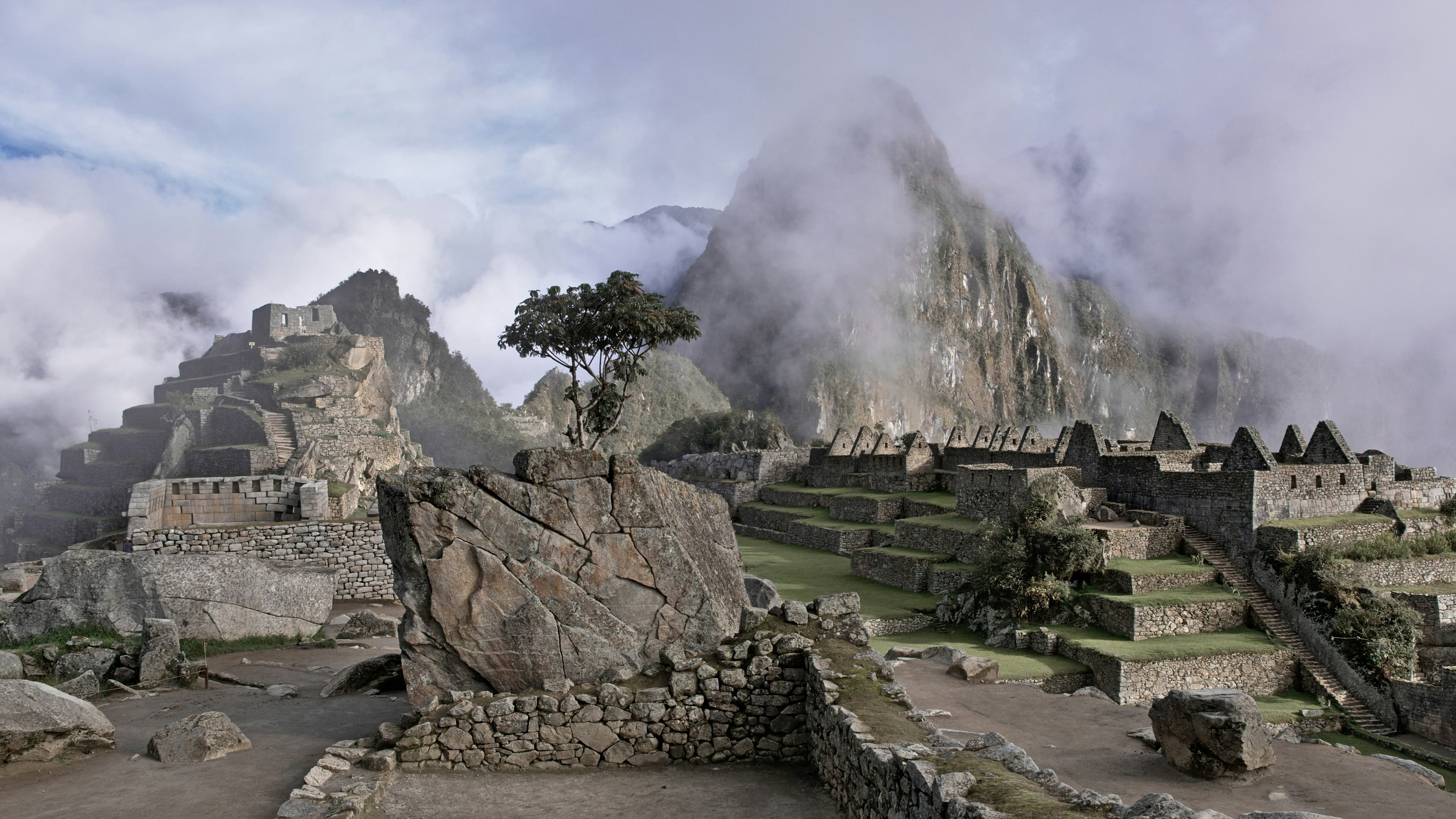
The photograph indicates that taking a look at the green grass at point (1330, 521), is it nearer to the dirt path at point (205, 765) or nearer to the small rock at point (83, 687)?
the dirt path at point (205, 765)

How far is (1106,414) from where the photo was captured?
638 feet

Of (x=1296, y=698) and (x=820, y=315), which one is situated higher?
(x=820, y=315)

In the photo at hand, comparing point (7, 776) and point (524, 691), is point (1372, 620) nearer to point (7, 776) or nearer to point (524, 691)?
point (524, 691)

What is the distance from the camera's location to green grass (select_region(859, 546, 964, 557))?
2530 centimetres

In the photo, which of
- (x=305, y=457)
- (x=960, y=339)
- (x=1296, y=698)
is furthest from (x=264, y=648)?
(x=960, y=339)

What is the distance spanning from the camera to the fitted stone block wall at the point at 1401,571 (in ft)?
65.8

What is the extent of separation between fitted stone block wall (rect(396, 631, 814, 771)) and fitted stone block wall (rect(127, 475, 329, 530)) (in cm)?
1210

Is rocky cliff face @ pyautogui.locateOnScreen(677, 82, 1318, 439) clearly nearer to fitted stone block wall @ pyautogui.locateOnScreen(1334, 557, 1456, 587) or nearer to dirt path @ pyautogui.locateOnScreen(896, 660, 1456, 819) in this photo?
fitted stone block wall @ pyautogui.locateOnScreen(1334, 557, 1456, 587)

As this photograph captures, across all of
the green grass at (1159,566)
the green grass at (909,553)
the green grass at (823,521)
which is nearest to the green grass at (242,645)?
the green grass at (909,553)

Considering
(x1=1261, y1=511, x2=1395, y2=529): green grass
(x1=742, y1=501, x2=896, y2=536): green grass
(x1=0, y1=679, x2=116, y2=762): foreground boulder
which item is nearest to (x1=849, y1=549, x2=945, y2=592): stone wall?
(x1=742, y1=501, x2=896, y2=536): green grass

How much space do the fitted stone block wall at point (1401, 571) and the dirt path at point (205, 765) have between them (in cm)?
2093

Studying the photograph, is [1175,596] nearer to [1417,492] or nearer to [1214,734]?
[1417,492]

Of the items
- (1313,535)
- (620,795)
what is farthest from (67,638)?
(1313,535)

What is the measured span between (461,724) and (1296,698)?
17415 millimetres
